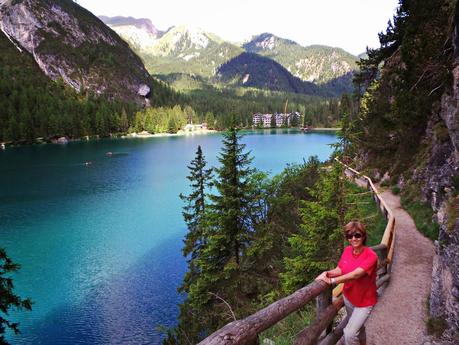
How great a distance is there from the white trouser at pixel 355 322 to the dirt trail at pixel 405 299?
2351mm

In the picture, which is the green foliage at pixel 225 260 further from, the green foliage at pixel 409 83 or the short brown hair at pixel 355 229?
the short brown hair at pixel 355 229

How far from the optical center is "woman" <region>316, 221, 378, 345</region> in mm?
5656

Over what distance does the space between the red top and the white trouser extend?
0.40ft

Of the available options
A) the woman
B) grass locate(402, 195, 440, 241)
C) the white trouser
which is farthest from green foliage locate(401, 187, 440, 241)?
the woman

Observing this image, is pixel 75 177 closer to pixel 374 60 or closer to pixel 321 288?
pixel 374 60

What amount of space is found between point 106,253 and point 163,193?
26.2 meters

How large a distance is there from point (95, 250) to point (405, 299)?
33.7 metres

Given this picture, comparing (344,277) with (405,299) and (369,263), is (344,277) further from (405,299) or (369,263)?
(405,299)

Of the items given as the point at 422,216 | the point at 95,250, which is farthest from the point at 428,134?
the point at 95,250

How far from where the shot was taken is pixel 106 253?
1436 inches

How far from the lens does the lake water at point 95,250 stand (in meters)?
25.0

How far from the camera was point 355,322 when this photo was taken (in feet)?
19.9

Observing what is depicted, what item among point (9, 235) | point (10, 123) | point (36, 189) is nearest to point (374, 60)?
point (9, 235)

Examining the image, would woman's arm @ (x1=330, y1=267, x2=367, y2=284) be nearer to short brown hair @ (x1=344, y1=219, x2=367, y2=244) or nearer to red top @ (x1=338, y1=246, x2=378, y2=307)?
red top @ (x1=338, y1=246, x2=378, y2=307)
